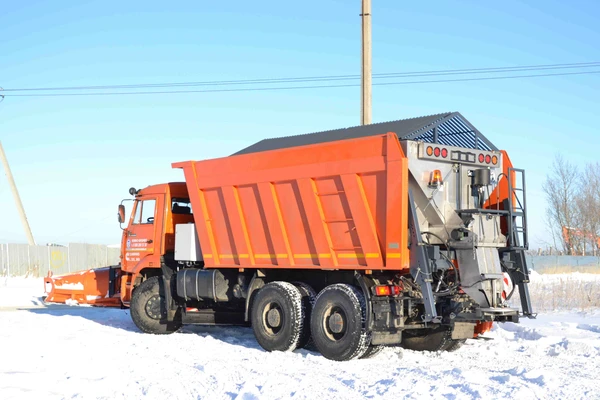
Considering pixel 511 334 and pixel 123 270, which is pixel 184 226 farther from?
pixel 511 334

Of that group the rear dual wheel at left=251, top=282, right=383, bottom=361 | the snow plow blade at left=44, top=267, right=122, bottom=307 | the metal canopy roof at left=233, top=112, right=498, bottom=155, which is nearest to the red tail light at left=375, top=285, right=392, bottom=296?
the rear dual wheel at left=251, top=282, right=383, bottom=361

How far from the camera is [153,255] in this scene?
1440 cm

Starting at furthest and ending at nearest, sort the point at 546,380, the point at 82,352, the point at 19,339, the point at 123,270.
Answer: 1. the point at 123,270
2. the point at 19,339
3. the point at 82,352
4. the point at 546,380

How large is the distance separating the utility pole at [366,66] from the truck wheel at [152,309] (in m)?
5.80

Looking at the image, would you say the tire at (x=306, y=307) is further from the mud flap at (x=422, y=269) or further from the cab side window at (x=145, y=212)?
the cab side window at (x=145, y=212)

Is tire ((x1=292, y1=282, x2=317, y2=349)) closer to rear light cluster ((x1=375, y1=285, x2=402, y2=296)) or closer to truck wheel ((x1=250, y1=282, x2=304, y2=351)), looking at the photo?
truck wheel ((x1=250, y1=282, x2=304, y2=351))

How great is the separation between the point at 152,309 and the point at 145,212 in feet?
6.60

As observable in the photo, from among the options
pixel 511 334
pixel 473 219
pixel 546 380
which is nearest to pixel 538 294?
pixel 511 334

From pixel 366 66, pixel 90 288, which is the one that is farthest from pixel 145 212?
pixel 366 66

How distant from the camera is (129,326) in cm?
1534

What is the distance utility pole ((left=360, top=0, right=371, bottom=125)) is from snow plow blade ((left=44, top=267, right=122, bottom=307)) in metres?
6.36

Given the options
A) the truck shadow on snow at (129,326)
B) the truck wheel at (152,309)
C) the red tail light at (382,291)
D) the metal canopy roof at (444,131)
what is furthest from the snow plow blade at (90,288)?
the red tail light at (382,291)

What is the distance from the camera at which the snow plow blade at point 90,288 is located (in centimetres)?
1580

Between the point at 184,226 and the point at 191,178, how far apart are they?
1029mm
